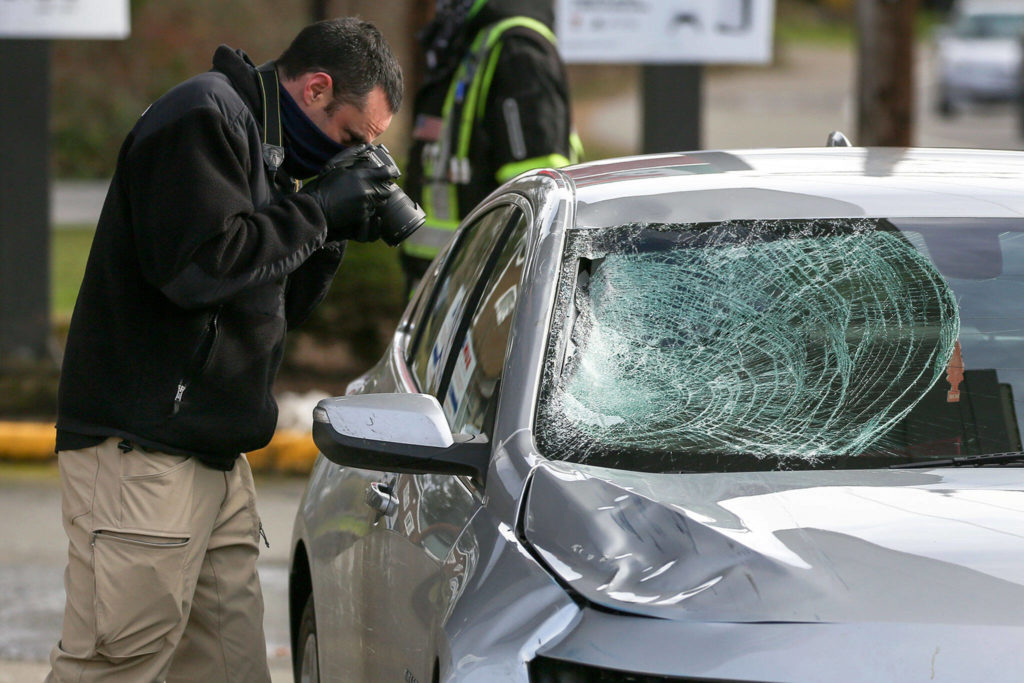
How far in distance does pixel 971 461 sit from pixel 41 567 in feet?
14.0

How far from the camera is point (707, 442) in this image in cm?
255

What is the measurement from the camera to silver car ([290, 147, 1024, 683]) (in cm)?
204

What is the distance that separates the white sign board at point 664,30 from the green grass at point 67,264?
4.25m

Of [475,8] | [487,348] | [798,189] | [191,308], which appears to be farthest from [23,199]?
[798,189]

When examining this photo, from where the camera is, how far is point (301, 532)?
3.67 m

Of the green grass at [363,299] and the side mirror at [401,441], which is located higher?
the side mirror at [401,441]

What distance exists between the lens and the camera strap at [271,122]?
3211mm

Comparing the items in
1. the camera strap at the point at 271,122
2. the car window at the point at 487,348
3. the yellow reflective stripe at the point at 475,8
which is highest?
the yellow reflective stripe at the point at 475,8

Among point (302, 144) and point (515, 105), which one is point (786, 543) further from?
point (515, 105)

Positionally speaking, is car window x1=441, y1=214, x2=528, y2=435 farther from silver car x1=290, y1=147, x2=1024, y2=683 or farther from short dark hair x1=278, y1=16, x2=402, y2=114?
short dark hair x1=278, y1=16, x2=402, y2=114

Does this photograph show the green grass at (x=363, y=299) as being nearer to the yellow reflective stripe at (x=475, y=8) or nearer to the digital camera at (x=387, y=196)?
the yellow reflective stripe at (x=475, y=8)

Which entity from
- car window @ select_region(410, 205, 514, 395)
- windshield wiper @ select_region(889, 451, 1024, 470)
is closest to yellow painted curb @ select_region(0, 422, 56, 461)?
car window @ select_region(410, 205, 514, 395)

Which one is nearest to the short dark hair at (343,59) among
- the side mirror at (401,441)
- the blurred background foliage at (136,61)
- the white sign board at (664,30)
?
the side mirror at (401,441)

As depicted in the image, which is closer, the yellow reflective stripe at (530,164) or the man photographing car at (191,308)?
the man photographing car at (191,308)
